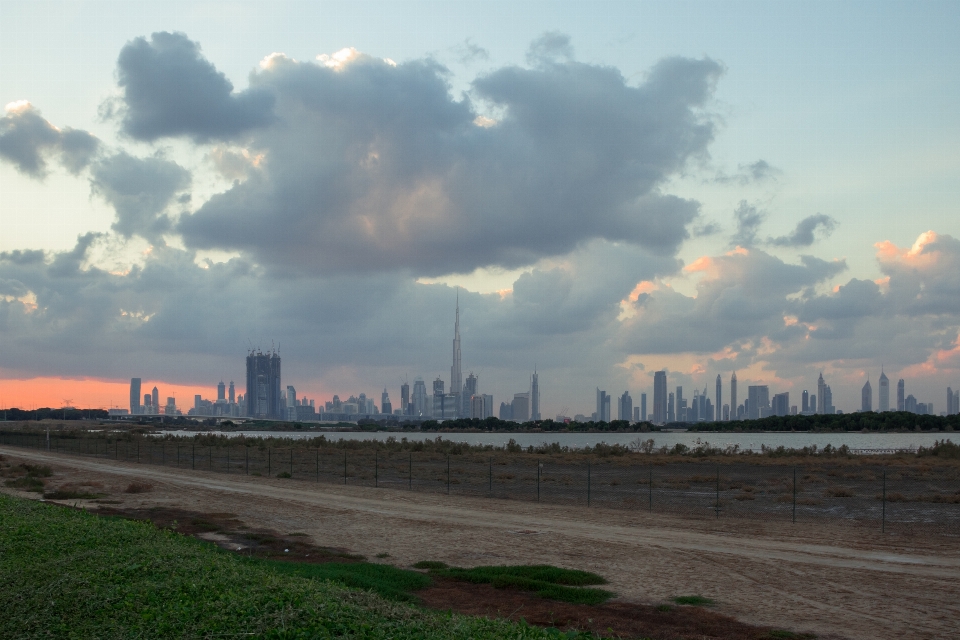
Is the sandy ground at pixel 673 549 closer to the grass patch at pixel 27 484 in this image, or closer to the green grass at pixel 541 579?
the green grass at pixel 541 579

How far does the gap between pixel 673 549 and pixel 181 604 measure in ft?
51.6

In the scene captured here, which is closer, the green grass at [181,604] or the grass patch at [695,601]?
the green grass at [181,604]

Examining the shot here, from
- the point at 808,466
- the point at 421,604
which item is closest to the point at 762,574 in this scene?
the point at 421,604

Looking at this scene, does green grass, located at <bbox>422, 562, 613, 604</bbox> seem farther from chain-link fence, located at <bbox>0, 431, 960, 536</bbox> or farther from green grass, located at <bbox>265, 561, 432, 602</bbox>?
chain-link fence, located at <bbox>0, 431, 960, 536</bbox>

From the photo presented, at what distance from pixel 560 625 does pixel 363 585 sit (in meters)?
4.00

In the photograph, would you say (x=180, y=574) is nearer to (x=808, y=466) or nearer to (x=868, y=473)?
(x=868, y=473)

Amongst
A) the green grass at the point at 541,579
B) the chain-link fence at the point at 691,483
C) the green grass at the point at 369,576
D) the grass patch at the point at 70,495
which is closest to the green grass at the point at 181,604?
the green grass at the point at 369,576

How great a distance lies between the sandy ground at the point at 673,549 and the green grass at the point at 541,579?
76 centimetres

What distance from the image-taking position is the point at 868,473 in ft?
163

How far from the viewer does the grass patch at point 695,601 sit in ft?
48.0

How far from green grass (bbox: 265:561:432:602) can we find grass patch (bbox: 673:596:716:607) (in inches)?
202

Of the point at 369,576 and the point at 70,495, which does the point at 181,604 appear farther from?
the point at 70,495

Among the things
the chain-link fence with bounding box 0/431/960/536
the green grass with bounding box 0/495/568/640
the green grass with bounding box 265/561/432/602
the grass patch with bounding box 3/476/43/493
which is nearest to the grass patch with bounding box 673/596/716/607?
the green grass with bounding box 265/561/432/602

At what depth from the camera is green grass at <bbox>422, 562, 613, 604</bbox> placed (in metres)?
15.0
